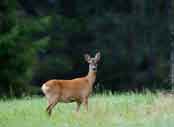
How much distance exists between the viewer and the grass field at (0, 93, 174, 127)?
489 inches

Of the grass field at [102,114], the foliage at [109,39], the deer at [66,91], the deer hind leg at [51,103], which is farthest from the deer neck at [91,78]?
the foliage at [109,39]

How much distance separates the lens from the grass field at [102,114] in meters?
12.4

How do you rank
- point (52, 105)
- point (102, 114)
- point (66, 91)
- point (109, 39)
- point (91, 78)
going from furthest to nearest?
point (109, 39) < point (91, 78) < point (66, 91) < point (52, 105) < point (102, 114)

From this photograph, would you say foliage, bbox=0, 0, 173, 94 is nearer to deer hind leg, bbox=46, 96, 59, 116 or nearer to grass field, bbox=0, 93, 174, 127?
grass field, bbox=0, 93, 174, 127

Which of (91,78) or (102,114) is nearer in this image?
(102,114)

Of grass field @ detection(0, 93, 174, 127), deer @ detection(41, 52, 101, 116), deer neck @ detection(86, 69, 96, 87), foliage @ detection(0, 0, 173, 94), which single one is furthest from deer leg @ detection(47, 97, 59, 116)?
foliage @ detection(0, 0, 173, 94)

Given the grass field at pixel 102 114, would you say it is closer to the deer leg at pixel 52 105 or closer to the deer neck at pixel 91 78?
the deer leg at pixel 52 105

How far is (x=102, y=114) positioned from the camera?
44.9 ft

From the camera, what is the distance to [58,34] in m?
37.4

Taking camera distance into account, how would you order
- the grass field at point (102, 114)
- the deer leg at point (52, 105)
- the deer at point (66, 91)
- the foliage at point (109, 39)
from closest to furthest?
the grass field at point (102, 114), the deer leg at point (52, 105), the deer at point (66, 91), the foliage at point (109, 39)

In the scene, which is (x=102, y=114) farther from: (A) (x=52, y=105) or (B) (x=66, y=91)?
(B) (x=66, y=91)

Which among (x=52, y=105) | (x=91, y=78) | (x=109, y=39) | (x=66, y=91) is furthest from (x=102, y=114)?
(x=109, y=39)

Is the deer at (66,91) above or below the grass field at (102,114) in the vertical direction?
above

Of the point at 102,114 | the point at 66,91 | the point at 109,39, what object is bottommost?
the point at 109,39
